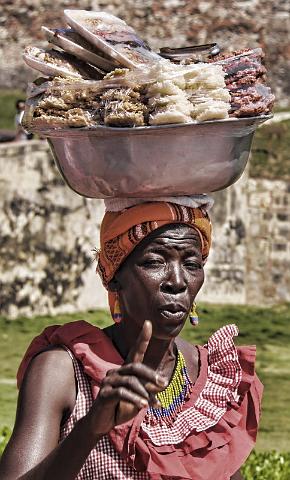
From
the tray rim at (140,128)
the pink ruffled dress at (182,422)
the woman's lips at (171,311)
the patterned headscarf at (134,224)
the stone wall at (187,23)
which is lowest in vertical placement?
the stone wall at (187,23)

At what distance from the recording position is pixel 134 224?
3.79 meters

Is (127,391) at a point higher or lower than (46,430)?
higher

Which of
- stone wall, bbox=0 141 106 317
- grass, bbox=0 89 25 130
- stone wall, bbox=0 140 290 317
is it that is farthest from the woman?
grass, bbox=0 89 25 130

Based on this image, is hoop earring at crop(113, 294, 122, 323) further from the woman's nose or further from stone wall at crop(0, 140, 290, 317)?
stone wall at crop(0, 140, 290, 317)

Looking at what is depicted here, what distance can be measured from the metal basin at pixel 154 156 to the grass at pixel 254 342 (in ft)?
17.9

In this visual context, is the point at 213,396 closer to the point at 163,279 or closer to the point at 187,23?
the point at 163,279

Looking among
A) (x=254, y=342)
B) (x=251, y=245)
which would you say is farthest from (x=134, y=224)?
(x=251, y=245)

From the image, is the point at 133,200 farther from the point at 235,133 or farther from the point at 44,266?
the point at 44,266

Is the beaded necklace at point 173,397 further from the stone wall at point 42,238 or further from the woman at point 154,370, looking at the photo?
the stone wall at point 42,238

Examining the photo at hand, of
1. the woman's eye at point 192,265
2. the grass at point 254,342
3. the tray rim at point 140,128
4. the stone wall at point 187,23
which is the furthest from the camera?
the stone wall at point 187,23

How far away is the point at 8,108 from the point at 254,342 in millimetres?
10156

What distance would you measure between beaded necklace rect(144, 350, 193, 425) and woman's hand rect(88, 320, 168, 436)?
59cm

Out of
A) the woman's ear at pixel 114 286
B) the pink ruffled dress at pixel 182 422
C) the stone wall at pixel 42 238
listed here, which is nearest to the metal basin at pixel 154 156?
the woman's ear at pixel 114 286

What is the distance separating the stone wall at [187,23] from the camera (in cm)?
2644
